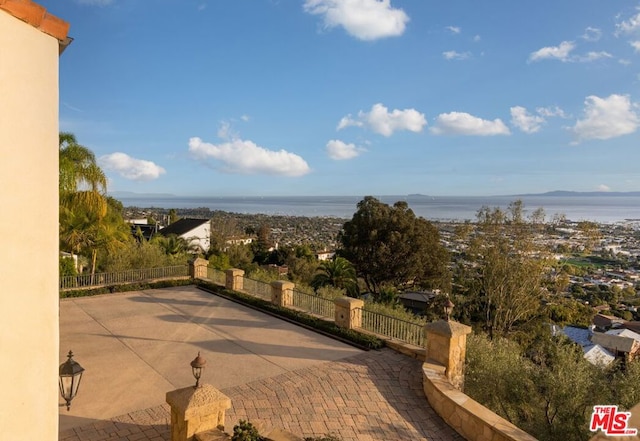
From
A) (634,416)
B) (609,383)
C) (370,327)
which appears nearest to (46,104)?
(634,416)

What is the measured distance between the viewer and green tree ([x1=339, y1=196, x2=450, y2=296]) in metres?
26.6

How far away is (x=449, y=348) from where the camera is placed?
745 centimetres

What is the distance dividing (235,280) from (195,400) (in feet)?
34.4

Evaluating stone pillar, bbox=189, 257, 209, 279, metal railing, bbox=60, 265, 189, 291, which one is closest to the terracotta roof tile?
metal railing, bbox=60, 265, 189, 291

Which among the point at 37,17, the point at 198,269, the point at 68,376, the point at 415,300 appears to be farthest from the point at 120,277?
the point at 415,300

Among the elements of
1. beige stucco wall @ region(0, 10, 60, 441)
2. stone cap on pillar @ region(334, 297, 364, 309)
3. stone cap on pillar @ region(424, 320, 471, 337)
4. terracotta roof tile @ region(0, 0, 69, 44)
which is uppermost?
terracotta roof tile @ region(0, 0, 69, 44)

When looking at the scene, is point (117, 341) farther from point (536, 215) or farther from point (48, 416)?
point (536, 215)

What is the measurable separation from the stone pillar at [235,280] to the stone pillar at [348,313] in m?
5.89

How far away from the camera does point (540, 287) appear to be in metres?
19.8

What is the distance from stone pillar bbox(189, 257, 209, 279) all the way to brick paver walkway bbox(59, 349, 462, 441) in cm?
1130

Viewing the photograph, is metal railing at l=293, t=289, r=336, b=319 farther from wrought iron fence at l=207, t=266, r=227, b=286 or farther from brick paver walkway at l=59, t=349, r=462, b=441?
wrought iron fence at l=207, t=266, r=227, b=286

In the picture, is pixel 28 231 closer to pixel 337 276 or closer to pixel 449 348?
pixel 449 348

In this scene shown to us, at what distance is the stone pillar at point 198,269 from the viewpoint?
58.5 ft

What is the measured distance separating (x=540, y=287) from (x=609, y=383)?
13.1 meters
